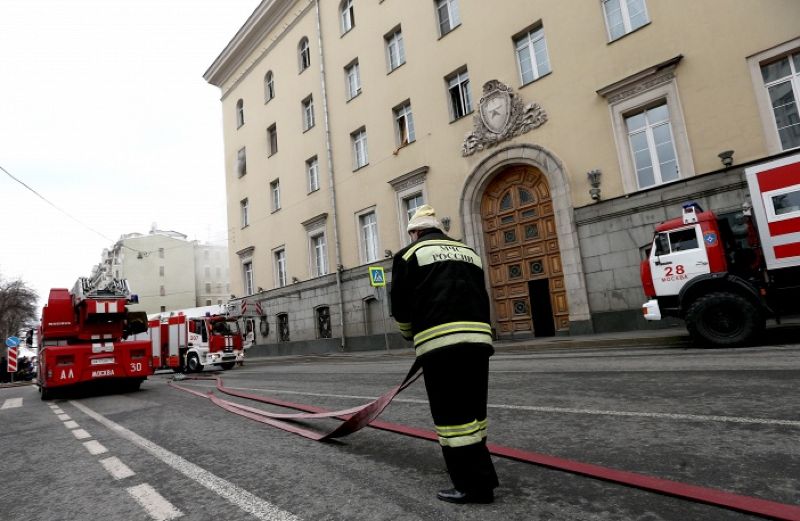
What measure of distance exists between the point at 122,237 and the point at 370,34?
2697 inches

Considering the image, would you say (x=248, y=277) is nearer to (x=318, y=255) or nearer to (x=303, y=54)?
(x=318, y=255)

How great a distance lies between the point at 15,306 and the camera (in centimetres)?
4569

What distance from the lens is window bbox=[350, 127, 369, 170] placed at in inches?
862

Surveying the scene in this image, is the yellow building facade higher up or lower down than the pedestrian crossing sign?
higher up

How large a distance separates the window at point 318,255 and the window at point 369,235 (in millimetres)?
2842

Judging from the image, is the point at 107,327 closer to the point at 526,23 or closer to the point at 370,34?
the point at 526,23

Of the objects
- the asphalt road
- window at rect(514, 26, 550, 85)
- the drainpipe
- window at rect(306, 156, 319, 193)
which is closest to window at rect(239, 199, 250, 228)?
window at rect(306, 156, 319, 193)

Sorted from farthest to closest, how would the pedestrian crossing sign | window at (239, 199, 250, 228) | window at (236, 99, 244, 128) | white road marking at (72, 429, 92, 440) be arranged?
window at (236, 99, 244, 128), window at (239, 199, 250, 228), the pedestrian crossing sign, white road marking at (72, 429, 92, 440)

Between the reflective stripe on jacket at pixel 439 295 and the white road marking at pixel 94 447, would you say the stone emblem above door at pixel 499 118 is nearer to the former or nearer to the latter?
the reflective stripe on jacket at pixel 439 295

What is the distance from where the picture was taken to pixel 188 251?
247 feet

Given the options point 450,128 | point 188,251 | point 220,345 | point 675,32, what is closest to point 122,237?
point 188,251

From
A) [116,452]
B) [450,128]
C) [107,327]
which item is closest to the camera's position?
[116,452]

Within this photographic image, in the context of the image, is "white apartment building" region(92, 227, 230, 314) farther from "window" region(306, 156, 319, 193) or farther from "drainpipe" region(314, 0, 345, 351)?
"drainpipe" region(314, 0, 345, 351)

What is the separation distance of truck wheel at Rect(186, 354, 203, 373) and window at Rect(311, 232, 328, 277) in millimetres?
7176
